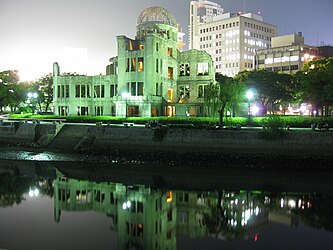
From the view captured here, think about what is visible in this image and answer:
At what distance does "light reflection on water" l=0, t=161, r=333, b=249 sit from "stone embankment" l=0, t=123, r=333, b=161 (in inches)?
291

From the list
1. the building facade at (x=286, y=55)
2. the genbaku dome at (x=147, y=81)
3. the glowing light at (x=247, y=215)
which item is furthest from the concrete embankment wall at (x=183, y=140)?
the building facade at (x=286, y=55)

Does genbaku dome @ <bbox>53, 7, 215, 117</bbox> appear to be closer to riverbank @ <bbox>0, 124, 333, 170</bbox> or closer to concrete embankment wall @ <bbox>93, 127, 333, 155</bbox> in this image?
riverbank @ <bbox>0, 124, 333, 170</bbox>

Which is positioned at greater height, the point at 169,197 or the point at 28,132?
the point at 28,132

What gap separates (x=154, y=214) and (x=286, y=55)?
133m

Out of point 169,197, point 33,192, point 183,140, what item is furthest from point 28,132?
point 169,197

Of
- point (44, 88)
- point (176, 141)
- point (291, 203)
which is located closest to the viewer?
point (291, 203)

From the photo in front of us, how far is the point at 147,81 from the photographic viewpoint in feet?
226

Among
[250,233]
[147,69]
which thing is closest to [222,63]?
[147,69]

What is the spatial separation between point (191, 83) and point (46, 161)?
37769 mm

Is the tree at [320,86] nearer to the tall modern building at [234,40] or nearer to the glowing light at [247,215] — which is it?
the glowing light at [247,215]

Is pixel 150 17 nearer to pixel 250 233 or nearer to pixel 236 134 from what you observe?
pixel 236 134

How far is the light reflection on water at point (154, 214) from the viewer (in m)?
22.2

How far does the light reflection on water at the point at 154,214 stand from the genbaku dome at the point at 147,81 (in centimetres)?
3150

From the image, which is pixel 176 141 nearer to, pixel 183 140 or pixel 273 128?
pixel 183 140
